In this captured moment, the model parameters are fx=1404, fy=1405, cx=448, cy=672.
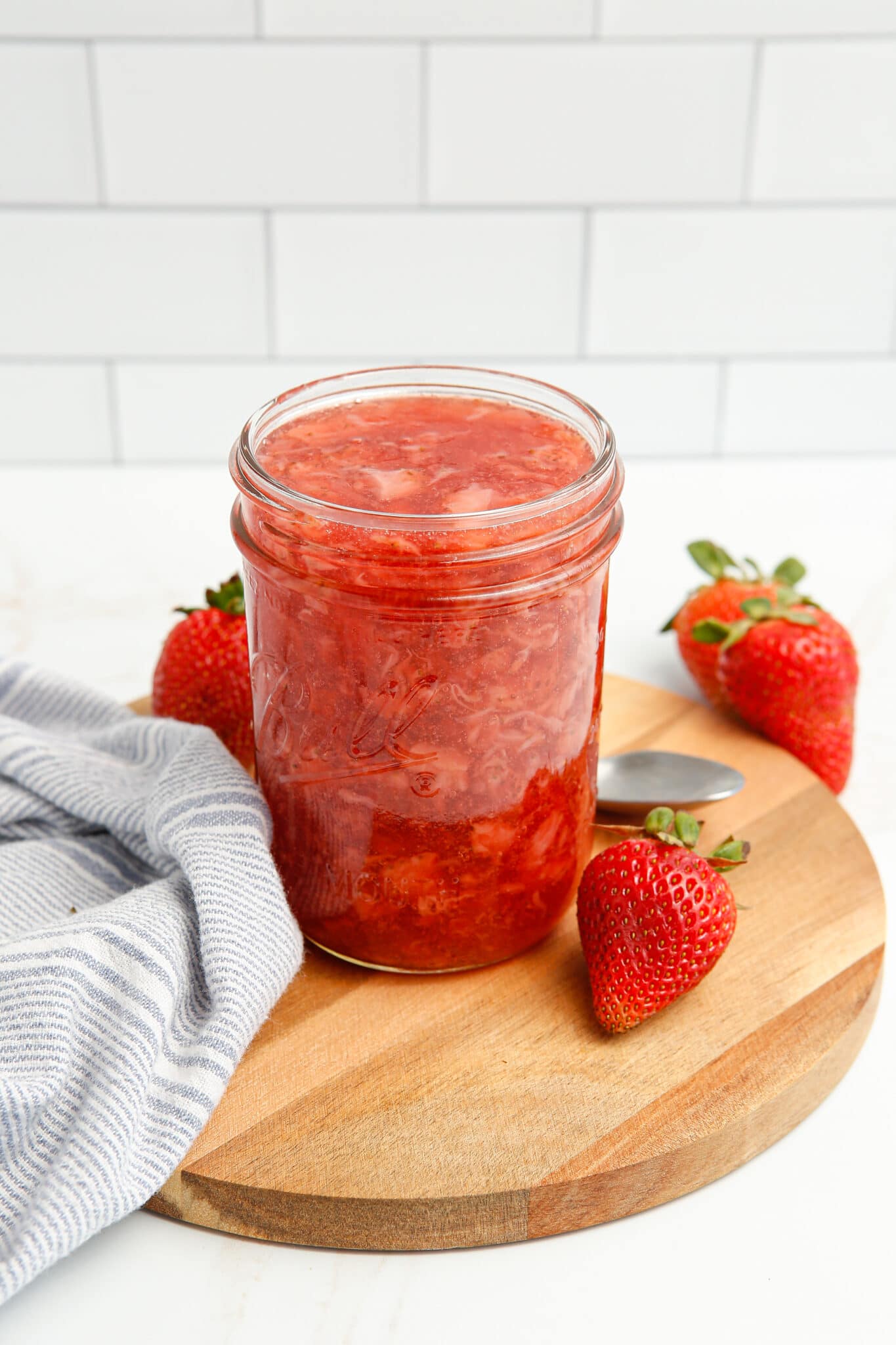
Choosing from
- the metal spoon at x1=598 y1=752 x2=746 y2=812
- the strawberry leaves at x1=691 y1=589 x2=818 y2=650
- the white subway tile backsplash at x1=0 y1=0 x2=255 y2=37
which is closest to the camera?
the metal spoon at x1=598 y1=752 x2=746 y2=812

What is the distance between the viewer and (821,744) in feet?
3.97

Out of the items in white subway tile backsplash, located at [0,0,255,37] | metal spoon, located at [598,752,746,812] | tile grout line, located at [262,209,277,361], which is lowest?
metal spoon, located at [598,752,746,812]

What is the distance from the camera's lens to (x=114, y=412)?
6.86 feet

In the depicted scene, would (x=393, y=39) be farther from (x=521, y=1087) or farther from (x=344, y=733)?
(x=521, y=1087)

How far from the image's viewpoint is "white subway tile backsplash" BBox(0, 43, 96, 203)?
177cm

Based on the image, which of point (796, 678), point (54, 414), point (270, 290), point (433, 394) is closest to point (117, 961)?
point (433, 394)

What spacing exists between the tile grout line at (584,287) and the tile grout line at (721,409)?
22 centimetres

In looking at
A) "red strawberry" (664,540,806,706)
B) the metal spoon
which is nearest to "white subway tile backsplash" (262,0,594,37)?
"red strawberry" (664,540,806,706)

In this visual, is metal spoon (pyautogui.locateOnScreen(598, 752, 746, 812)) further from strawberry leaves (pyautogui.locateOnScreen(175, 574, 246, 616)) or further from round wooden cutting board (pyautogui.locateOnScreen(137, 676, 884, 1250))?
strawberry leaves (pyautogui.locateOnScreen(175, 574, 246, 616))

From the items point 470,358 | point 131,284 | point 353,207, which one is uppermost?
point 353,207

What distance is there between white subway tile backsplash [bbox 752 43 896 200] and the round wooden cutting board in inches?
46.5

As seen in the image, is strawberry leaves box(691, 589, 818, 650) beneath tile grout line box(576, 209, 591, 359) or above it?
beneath

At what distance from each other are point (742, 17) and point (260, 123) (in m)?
0.63

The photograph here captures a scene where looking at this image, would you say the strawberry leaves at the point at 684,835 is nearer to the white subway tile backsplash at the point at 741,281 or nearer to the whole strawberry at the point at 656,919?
the whole strawberry at the point at 656,919
